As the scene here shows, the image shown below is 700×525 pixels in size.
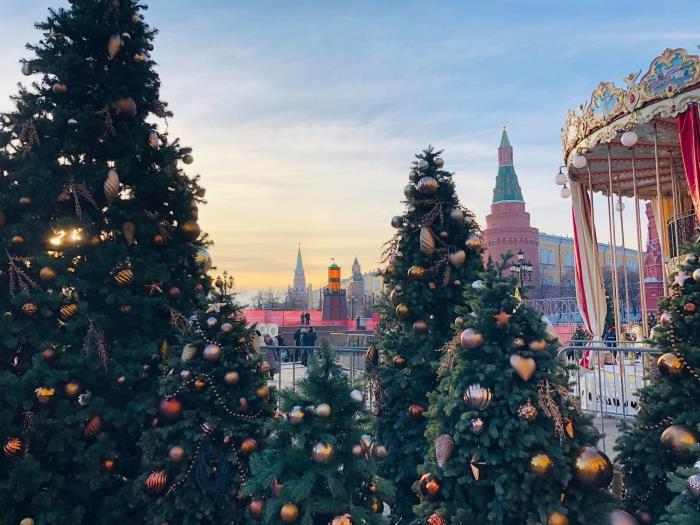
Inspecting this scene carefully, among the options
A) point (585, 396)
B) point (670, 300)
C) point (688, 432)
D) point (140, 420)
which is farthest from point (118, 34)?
point (585, 396)

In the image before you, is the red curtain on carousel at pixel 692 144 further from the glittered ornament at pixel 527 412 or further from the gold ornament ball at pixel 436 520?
the gold ornament ball at pixel 436 520

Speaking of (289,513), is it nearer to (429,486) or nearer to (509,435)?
(429,486)

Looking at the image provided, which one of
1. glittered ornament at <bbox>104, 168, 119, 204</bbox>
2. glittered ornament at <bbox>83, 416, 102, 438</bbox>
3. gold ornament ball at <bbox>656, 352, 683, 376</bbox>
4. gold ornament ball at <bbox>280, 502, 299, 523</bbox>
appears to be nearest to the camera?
gold ornament ball at <bbox>280, 502, 299, 523</bbox>

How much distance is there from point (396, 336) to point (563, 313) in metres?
31.3

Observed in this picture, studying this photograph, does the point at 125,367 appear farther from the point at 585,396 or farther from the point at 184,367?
the point at 585,396

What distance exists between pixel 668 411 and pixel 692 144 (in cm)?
767

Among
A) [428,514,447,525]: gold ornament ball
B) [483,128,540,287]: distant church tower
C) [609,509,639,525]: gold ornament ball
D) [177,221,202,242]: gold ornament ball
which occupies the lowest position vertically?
[428,514,447,525]: gold ornament ball

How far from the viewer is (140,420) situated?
4.48m

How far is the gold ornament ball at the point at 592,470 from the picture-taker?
132 inches

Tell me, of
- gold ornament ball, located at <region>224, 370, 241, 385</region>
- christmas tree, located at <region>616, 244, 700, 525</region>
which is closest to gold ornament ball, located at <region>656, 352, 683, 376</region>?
christmas tree, located at <region>616, 244, 700, 525</region>

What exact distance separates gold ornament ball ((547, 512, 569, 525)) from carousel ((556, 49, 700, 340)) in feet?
23.2

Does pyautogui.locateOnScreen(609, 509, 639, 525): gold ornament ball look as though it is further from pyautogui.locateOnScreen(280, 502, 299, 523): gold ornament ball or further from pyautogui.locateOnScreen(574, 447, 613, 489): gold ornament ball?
pyautogui.locateOnScreen(280, 502, 299, 523): gold ornament ball

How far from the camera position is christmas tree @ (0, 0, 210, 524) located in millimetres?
4277

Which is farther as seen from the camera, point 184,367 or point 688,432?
point 184,367
